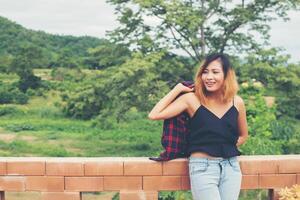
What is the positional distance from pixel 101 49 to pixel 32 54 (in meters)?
26.4

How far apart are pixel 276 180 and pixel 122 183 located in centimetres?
74

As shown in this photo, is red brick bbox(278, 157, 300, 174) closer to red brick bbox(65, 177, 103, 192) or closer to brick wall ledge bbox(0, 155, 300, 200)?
brick wall ledge bbox(0, 155, 300, 200)

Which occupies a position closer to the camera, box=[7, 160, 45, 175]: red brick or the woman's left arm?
box=[7, 160, 45, 175]: red brick

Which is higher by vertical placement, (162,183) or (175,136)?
(175,136)

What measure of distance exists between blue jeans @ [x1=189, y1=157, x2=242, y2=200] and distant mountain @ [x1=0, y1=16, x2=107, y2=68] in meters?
46.2

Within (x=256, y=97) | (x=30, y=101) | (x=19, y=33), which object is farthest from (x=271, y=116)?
(x=19, y=33)

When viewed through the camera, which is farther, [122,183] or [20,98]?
[20,98]

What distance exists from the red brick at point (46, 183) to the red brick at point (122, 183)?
214 millimetres

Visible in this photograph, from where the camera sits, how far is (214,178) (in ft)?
7.89

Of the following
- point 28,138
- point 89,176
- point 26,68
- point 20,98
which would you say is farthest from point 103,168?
point 26,68

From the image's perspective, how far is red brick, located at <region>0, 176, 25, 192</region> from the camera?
8.00ft

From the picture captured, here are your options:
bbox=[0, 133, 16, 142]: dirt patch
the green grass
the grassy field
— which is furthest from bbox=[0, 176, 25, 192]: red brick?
bbox=[0, 133, 16, 142]: dirt patch

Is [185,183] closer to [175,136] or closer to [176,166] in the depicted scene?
[176,166]

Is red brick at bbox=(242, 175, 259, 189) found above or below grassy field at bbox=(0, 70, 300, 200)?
above
